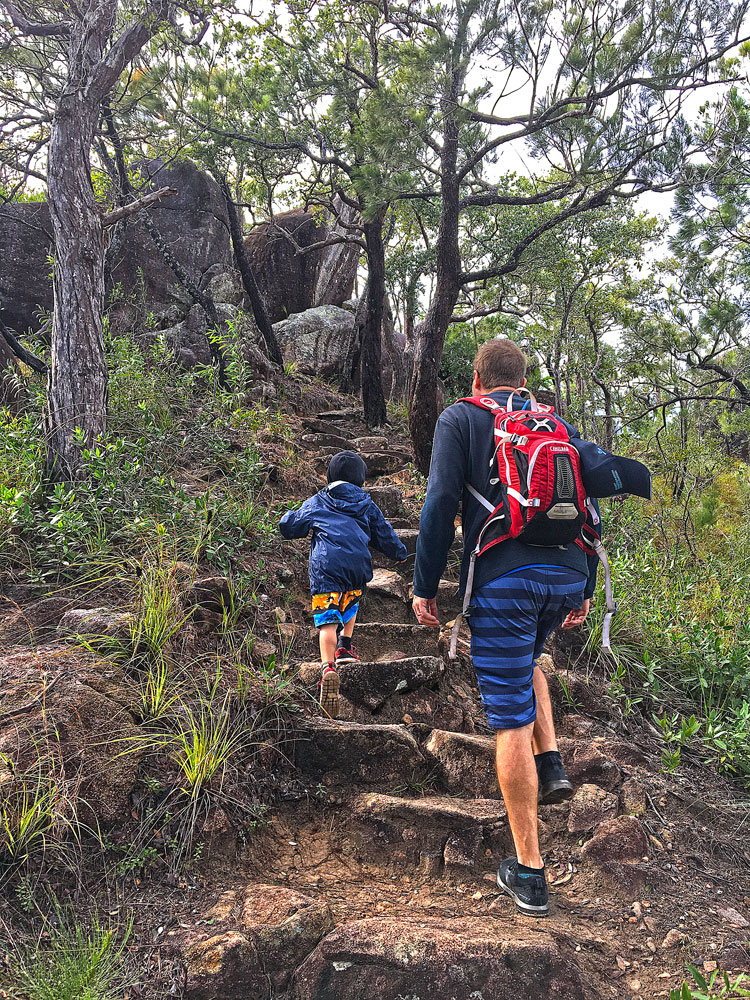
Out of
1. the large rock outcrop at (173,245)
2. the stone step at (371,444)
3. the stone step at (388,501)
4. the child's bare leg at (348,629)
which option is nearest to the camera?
the child's bare leg at (348,629)

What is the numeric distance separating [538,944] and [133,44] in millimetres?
7472

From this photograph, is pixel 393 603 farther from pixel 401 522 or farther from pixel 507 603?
pixel 507 603

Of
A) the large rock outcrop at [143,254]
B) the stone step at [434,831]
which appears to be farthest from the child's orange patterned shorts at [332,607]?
the large rock outcrop at [143,254]

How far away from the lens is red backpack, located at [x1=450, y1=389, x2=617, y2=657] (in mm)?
2447

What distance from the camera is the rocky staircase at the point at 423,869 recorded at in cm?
213

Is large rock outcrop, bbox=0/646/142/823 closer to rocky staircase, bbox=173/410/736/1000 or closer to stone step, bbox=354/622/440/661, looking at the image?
rocky staircase, bbox=173/410/736/1000

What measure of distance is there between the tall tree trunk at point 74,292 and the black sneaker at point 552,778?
154 inches

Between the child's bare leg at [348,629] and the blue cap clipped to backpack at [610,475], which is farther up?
the blue cap clipped to backpack at [610,475]

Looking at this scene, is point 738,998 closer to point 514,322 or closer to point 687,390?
point 687,390

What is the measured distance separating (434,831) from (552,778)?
609mm

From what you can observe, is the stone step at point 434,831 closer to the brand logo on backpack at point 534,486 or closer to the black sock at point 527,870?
the black sock at point 527,870

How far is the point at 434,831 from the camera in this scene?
2891mm

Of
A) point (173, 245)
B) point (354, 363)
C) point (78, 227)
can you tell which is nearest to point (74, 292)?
point (78, 227)

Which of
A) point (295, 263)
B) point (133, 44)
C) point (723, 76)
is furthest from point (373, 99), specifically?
point (295, 263)
